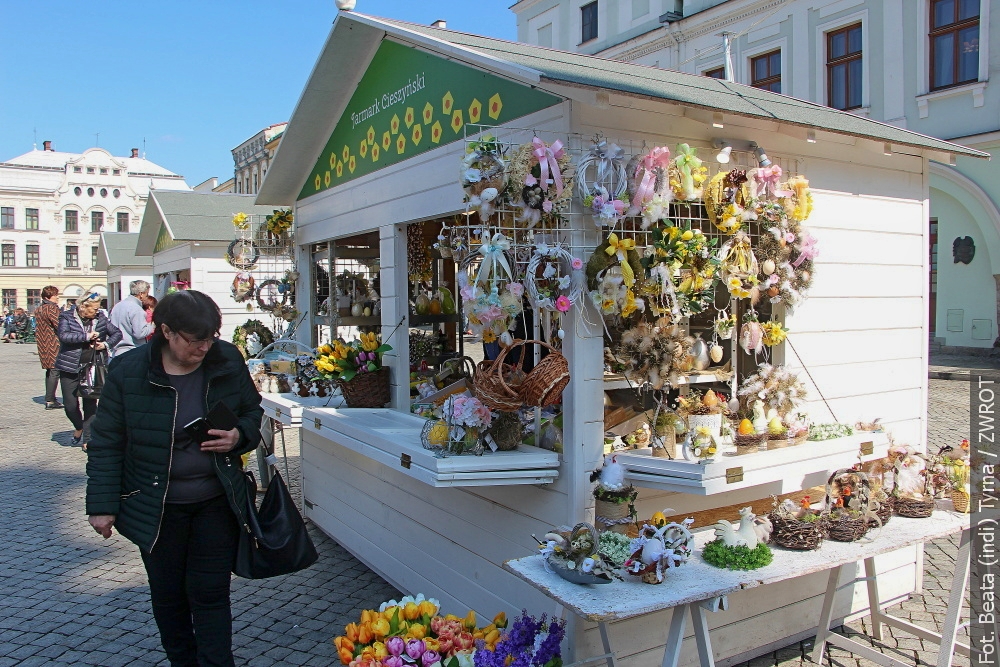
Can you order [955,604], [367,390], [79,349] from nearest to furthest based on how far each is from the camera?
1. [955,604]
2. [367,390]
3. [79,349]

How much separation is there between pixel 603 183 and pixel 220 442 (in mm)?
1811

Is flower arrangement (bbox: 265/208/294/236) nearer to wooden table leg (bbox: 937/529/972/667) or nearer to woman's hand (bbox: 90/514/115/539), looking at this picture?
woman's hand (bbox: 90/514/115/539)

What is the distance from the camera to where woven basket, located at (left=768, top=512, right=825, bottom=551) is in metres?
3.12

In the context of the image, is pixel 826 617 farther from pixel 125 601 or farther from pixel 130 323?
pixel 130 323

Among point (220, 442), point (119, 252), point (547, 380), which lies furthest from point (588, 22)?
point (220, 442)

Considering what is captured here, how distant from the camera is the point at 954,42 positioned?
50.4 ft

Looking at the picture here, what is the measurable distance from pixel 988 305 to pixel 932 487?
14.4 m

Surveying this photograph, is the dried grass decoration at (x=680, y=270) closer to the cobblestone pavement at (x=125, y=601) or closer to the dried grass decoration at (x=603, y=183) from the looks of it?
the dried grass decoration at (x=603, y=183)

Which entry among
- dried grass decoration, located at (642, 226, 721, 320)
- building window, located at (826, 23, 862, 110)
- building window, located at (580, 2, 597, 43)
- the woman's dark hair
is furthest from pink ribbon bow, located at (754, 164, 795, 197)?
building window, located at (580, 2, 597, 43)

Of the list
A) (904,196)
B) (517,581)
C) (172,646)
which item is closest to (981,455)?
(904,196)

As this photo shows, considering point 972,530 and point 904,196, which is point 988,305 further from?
point 972,530

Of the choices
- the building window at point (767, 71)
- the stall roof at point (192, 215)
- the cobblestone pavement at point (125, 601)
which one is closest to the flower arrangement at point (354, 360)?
the cobblestone pavement at point (125, 601)

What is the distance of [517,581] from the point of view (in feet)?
11.6

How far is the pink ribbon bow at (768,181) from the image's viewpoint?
11.3 ft
